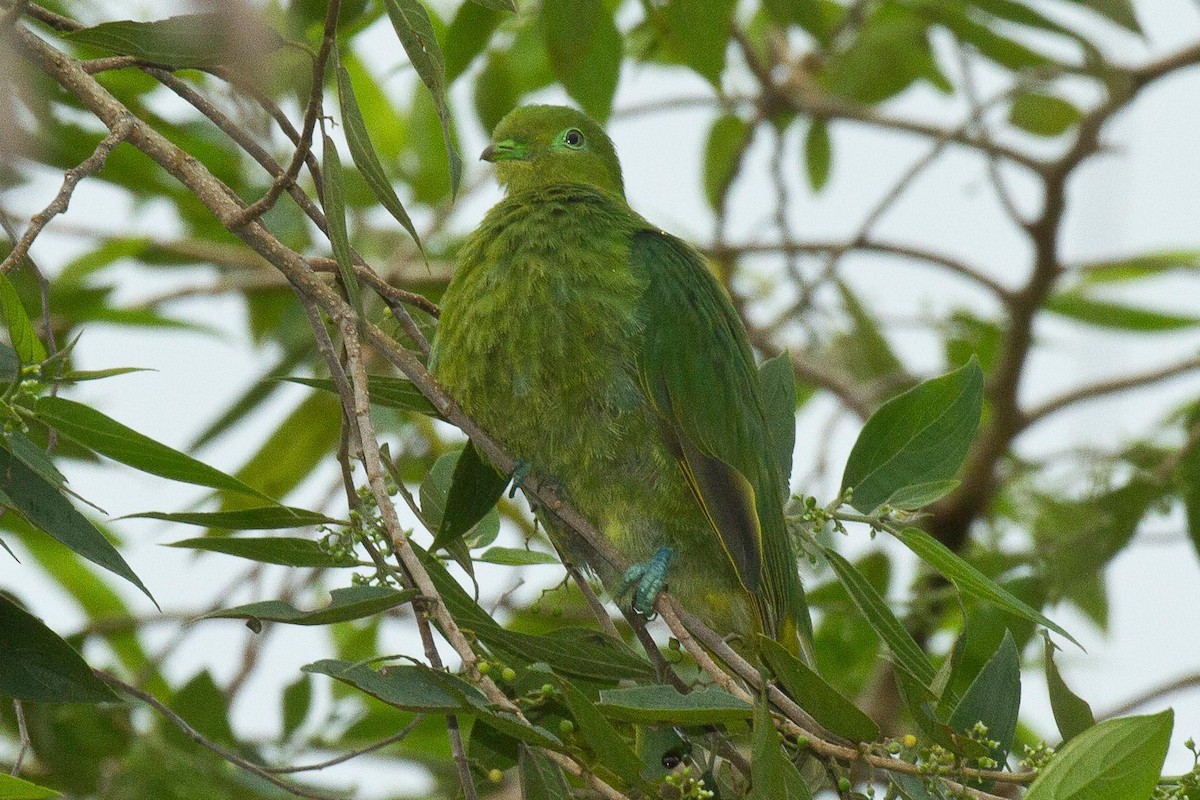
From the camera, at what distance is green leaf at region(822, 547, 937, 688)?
2539 mm

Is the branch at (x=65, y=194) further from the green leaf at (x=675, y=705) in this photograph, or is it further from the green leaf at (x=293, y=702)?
the green leaf at (x=293, y=702)

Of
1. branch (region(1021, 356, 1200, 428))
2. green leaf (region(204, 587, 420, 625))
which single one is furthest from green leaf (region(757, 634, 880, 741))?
branch (region(1021, 356, 1200, 428))

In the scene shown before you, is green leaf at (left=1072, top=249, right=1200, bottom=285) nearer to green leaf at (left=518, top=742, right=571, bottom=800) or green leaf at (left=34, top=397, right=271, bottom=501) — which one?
green leaf at (left=518, top=742, right=571, bottom=800)

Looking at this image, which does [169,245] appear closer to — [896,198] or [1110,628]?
[896,198]

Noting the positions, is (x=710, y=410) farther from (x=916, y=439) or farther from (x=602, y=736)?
(x=602, y=736)

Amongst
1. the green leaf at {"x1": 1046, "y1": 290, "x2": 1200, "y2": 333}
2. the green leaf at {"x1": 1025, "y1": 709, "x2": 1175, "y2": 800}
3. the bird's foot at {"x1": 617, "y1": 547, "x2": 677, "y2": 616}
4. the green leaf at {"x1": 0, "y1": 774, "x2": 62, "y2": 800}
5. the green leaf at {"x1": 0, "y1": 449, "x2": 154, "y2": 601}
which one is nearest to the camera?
the green leaf at {"x1": 0, "y1": 774, "x2": 62, "y2": 800}

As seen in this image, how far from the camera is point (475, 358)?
9.79ft

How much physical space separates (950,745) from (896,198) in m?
3.17

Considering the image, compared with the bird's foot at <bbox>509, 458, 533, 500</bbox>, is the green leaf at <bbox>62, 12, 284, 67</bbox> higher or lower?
higher

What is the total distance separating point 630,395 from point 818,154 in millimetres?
2991

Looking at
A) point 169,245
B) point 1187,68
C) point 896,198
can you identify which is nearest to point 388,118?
point 169,245

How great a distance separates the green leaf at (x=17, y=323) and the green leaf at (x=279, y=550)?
0.43 m

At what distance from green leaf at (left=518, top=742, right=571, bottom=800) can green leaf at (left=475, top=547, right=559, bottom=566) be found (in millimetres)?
567

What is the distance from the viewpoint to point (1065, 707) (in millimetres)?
2398
